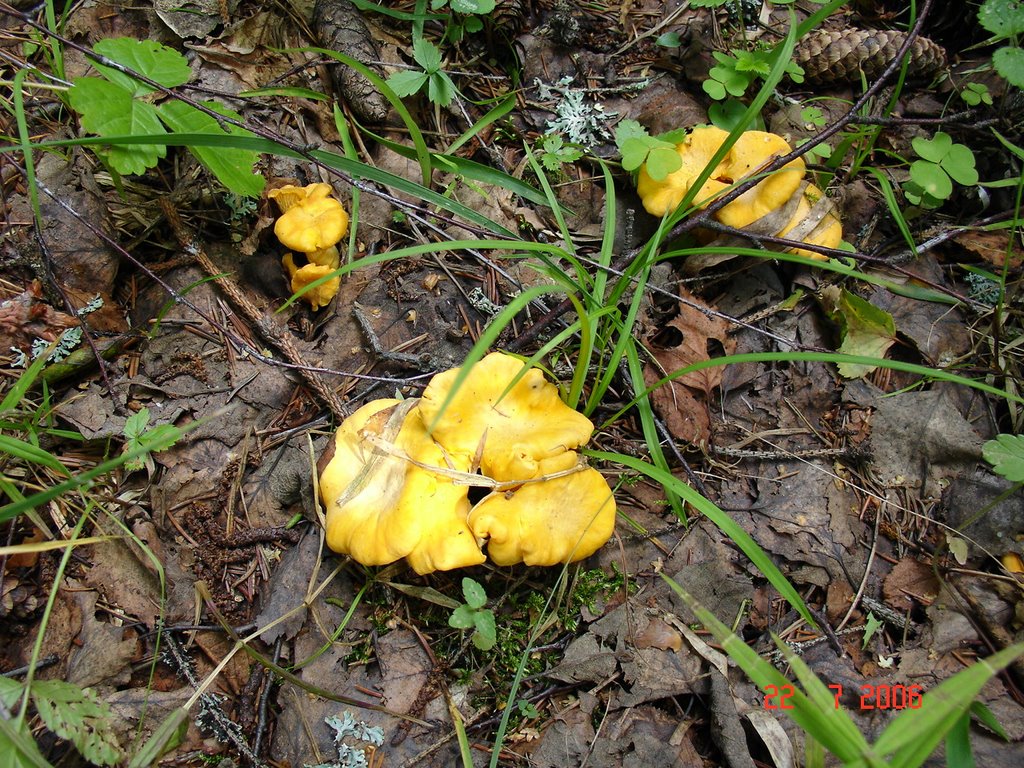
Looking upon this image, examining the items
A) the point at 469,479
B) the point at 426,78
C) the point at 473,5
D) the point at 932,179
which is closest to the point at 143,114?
the point at 426,78

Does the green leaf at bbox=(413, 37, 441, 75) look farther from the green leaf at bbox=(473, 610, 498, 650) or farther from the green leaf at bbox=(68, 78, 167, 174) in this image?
the green leaf at bbox=(473, 610, 498, 650)

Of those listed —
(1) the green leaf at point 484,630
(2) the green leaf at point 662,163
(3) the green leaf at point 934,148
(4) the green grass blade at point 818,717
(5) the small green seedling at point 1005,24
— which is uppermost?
(5) the small green seedling at point 1005,24

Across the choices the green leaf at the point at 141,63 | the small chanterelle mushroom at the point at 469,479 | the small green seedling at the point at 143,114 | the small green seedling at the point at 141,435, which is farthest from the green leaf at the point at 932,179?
the small green seedling at the point at 141,435

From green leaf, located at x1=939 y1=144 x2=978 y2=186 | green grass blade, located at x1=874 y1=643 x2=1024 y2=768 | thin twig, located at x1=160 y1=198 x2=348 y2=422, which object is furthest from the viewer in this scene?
green leaf, located at x1=939 y1=144 x2=978 y2=186

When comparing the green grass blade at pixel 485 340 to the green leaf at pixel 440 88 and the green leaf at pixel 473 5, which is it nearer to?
the green leaf at pixel 440 88

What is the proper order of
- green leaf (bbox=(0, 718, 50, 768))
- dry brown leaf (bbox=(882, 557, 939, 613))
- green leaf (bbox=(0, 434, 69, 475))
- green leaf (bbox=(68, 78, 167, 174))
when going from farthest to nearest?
1. dry brown leaf (bbox=(882, 557, 939, 613))
2. green leaf (bbox=(68, 78, 167, 174))
3. green leaf (bbox=(0, 434, 69, 475))
4. green leaf (bbox=(0, 718, 50, 768))

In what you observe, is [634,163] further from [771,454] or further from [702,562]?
[702,562]
